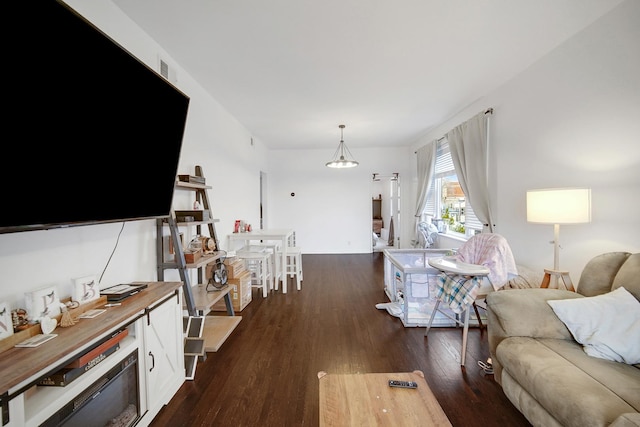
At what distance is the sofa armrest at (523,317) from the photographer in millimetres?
1562

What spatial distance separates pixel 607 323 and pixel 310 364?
6.32 feet

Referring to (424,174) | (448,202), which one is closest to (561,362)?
(448,202)

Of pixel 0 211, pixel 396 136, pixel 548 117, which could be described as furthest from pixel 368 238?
pixel 0 211

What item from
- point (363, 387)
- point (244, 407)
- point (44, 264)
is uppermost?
point (44, 264)

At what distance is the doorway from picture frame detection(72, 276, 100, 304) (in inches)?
226

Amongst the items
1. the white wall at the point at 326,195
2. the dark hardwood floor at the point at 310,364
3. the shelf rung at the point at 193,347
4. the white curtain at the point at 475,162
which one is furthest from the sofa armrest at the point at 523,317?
the white wall at the point at 326,195

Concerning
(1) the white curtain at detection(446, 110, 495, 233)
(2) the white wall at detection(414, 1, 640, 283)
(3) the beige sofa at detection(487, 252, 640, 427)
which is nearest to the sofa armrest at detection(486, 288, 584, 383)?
(3) the beige sofa at detection(487, 252, 640, 427)

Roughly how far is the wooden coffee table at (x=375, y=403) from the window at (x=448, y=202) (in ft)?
10.3

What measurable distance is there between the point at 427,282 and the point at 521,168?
165cm

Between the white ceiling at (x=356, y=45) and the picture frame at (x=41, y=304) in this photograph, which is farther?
the white ceiling at (x=356, y=45)

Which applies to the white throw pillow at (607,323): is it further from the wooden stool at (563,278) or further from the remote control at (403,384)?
the remote control at (403,384)

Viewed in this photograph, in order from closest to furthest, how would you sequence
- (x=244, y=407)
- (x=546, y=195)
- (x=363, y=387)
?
(x=363, y=387) < (x=244, y=407) < (x=546, y=195)

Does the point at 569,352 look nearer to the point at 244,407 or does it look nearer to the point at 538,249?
the point at 538,249

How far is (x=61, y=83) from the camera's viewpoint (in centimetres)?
114
